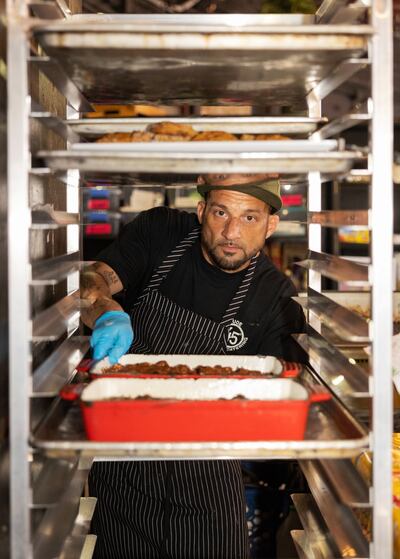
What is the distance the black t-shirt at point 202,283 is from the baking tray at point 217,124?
942 millimetres

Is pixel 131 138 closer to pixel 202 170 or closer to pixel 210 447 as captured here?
pixel 202 170

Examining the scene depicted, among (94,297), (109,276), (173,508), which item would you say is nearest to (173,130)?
(94,297)

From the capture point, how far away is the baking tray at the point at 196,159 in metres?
1.69

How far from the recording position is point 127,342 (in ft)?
7.54

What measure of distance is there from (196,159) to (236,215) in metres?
1.08

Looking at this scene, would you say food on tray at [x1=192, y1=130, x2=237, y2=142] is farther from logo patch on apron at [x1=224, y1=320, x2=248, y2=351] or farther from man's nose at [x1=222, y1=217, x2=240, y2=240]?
logo patch on apron at [x1=224, y1=320, x2=248, y2=351]

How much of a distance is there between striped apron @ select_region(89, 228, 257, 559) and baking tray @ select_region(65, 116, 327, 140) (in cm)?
97

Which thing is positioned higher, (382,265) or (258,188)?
(258,188)

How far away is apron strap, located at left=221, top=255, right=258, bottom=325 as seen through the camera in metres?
2.97

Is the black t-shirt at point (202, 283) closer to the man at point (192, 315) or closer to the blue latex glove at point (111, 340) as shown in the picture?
the man at point (192, 315)

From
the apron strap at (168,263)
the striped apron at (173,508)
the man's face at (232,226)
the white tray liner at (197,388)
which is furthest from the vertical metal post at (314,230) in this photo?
the apron strap at (168,263)

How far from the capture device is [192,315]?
118 inches

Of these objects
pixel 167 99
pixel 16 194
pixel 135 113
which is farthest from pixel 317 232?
pixel 135 113

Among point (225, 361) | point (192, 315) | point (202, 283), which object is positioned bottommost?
point (225, 361)
